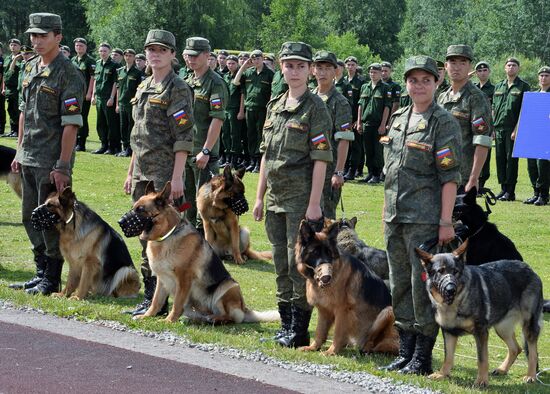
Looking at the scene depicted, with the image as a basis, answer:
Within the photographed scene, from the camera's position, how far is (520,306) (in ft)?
22.1

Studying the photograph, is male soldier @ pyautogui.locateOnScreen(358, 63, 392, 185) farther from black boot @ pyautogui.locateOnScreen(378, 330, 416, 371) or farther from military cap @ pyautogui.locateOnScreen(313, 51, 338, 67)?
black boot @ pyautogui.locateOnScreen(378, 330, 416, 371)

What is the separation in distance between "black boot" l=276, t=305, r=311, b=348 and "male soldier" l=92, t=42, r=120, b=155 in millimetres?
14691

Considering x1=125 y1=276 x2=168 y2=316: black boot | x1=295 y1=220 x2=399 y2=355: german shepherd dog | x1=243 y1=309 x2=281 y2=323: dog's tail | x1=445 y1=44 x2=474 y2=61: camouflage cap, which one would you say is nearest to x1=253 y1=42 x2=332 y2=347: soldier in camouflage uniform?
x1=295 y1=220 x2=399 y2=355: german shepherd dog

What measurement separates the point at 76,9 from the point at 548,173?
59.7 meters

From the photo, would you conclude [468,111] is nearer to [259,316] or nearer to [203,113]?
[259,316]

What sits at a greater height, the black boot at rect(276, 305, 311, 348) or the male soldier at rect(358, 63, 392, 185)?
the male soldier at rect(358, 63, 392, 185)

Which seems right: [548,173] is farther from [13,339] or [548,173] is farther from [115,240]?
[13,339]

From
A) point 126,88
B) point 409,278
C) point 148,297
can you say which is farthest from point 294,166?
point 126,88

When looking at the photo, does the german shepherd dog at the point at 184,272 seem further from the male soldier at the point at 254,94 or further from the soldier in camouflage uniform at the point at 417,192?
the male soldier at the point at 254,94

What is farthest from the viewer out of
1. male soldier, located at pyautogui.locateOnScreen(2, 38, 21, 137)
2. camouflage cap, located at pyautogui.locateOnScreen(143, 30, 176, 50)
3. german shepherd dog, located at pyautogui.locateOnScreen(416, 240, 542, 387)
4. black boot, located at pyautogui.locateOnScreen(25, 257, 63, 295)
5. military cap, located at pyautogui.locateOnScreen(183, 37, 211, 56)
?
male soldier, located at pyautogui.locateOnScreen(2, 38, 21, 137)

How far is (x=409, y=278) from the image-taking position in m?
6.63

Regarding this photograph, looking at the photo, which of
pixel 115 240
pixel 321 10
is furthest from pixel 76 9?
pixel 115 240

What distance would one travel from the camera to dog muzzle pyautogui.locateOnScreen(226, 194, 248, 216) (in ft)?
31.6

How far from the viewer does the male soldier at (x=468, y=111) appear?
27.9ft
